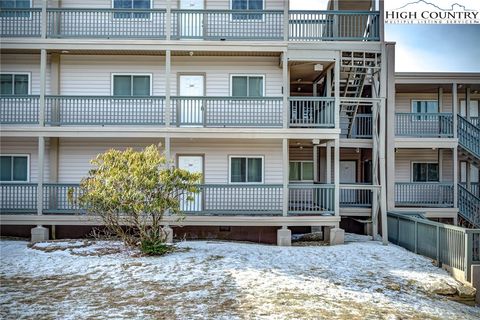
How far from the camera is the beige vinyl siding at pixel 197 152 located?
1720cm

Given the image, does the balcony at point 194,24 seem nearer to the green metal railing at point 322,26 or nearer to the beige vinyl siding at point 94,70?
the green metal railing at point 322,26

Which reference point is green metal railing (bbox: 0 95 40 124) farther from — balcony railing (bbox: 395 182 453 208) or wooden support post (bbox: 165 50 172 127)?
balcony railing (bbox: 395 182 453 208)

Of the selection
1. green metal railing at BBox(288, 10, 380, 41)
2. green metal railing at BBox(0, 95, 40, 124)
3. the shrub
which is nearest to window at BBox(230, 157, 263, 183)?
the shrub

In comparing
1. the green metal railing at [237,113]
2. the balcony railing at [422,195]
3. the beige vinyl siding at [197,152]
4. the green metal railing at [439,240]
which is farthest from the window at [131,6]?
the balcony railing at [422,195]

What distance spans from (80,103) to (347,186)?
33.8 ft

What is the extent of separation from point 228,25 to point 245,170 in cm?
552

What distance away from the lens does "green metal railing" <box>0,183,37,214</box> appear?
15.6 m

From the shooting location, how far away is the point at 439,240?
1233 centimetres

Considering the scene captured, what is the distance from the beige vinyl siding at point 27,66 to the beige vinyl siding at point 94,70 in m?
0.75

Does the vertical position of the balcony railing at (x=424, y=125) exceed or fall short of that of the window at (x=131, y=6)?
it falls short

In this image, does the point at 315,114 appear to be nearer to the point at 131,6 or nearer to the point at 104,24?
the point at 131,6

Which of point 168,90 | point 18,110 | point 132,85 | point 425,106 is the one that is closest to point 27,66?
point 18,110

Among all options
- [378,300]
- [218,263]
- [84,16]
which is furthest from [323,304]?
[84,16]

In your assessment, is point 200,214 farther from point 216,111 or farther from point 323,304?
point 323,304
